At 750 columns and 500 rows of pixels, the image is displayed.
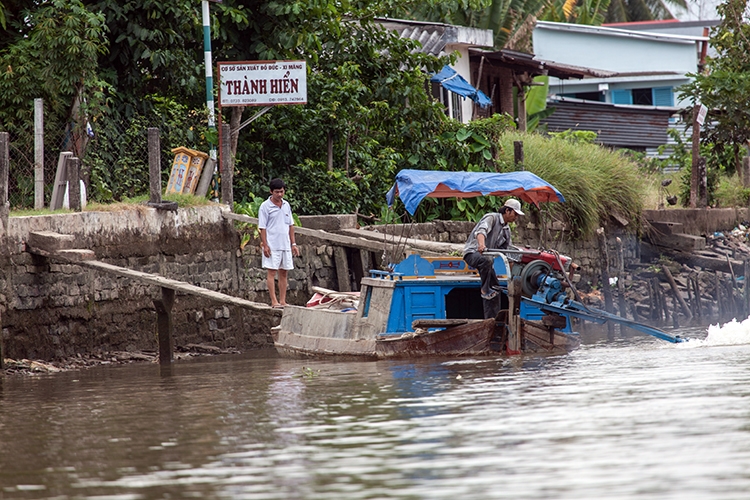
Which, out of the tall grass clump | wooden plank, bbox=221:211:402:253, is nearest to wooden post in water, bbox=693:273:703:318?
the tall grass clump

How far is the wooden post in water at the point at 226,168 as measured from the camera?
18.0 metres

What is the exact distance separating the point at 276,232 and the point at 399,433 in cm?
805

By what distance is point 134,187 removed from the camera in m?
17.8

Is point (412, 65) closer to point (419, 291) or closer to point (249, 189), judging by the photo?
point (249, 189)

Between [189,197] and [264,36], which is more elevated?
[264,36]

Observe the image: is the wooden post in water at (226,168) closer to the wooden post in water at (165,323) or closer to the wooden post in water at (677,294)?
the wooden post in water at (165,323)

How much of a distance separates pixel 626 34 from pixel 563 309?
976 inches

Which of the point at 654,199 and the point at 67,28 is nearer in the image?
the point at 67,28

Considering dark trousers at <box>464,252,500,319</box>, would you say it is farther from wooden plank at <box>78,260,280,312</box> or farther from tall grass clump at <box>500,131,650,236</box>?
tall grass clump at <box>500,131,650,236</box>

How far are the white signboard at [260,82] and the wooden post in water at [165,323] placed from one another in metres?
4.58

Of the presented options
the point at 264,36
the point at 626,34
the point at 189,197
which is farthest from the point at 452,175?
the point at 626,34

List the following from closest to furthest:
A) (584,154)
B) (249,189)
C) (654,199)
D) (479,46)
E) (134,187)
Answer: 1. (134,187)
2. (249,189)
3. (584,154)
4. (654,199)
5. (479,46)

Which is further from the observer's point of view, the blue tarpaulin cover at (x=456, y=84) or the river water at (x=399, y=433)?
the blue tarpaulin cover at (x=456, y=84)

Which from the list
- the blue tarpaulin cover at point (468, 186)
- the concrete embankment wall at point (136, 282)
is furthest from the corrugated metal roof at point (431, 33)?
the blue tarpaulin cover at point (468, 186)
